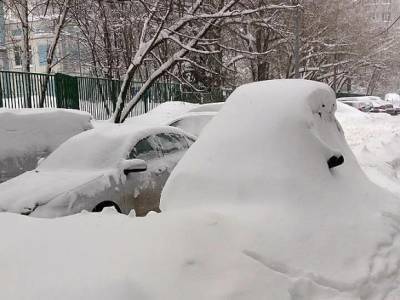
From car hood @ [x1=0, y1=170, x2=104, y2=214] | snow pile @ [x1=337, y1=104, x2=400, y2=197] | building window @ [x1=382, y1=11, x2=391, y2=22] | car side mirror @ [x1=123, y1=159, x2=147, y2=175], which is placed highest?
building window @ [x1=382, y1=11, x2=391, y2=22]

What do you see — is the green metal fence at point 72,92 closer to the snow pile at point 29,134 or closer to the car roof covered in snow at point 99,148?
the snow pile at point 29,134

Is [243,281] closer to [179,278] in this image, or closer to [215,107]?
[179,278]

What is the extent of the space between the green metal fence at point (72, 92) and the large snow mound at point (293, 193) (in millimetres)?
10207

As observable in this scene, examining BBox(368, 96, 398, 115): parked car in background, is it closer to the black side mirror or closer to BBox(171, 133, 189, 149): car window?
BBox(171, 133, 189, 149): car window

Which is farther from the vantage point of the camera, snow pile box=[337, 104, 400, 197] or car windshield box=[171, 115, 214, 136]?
car windshield box=[171, 115, 214, 136]

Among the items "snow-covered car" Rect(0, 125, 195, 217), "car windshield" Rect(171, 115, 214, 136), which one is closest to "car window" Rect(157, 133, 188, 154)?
"snow-covered car" Rect(0, 125, 195, 217)

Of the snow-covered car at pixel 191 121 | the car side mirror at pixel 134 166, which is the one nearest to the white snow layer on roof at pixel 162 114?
the snow-covered car at pixel 191 121

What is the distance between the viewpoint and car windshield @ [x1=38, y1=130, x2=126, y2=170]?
245 inches

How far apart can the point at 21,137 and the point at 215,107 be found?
5675 mm

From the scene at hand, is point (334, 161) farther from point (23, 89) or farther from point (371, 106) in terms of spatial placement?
point (371, 106)

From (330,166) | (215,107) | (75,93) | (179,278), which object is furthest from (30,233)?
(75,93)

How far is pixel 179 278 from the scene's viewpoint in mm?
2504

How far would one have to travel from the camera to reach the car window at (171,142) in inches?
278

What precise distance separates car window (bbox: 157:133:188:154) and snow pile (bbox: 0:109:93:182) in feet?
8.32
